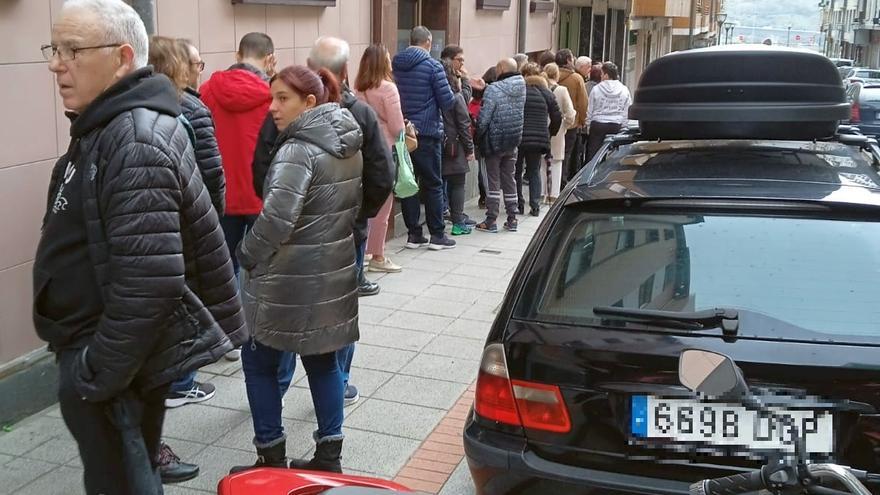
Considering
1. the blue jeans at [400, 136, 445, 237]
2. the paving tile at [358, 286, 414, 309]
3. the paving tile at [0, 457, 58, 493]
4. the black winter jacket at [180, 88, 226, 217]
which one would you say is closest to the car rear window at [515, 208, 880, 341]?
the black winter jacket at [180, 88, 226, 217]

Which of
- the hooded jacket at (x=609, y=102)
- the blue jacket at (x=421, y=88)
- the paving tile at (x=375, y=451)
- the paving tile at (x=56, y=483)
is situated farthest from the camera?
the hooded jacket at (x=609, y=102)

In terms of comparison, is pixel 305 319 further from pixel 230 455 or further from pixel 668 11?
pixel 668 11

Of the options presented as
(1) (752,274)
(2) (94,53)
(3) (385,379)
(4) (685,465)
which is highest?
(2) (94,53)

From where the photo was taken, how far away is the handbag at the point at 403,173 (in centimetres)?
764

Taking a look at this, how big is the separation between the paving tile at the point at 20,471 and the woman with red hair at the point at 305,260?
3.19 feet

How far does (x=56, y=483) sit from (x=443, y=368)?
2.41 metres

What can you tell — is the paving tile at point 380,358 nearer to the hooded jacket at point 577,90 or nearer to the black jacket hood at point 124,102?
the black jacket hood at point 124,102

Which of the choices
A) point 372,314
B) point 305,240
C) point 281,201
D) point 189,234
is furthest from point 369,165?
point 372,314

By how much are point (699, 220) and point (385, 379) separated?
113 inches

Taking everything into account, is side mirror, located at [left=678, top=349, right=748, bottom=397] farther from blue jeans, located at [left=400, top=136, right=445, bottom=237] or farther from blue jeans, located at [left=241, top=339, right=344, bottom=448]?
blue jeans, located at [left=400, top=136, right=445, bottom=237]

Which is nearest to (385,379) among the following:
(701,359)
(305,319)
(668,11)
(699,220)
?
(305,319)

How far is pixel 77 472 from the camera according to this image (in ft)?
14.3

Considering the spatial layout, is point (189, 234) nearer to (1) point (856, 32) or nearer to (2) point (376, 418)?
(2) point (376, 418)

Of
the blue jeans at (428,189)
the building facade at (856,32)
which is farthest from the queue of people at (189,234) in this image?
the building facade at (856,32)
